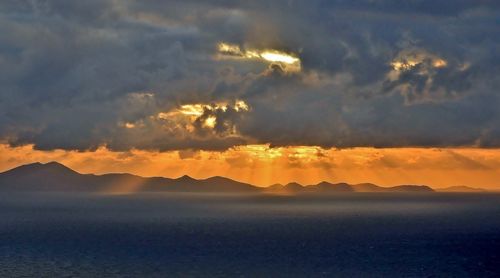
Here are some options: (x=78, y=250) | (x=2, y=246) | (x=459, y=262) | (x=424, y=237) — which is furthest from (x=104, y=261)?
(x=424, y=237)

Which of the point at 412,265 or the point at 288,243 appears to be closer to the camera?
the point at 412,265

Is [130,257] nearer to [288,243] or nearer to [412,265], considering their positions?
[288,243]

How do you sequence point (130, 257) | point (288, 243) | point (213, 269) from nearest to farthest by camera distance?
point (213, 269), point (130, 257), point (288, 243)

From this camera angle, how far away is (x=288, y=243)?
17000 centimetres

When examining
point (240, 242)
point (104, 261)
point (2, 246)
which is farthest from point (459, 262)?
point (2, 246)

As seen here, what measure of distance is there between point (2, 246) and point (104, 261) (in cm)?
4437

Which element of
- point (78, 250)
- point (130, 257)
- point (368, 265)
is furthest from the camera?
point (78, 250)

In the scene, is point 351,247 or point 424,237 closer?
point 351,247

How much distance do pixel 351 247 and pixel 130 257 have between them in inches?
2151

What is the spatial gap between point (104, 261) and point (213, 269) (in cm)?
2490

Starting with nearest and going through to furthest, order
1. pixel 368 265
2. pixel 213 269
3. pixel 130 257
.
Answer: pixel 213 269, pixel 368 265, pixel 130 257

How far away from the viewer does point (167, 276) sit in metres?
114

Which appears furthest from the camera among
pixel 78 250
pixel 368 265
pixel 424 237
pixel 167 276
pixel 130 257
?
pixel 424 237

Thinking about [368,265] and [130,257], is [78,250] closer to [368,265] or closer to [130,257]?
[130,257]
